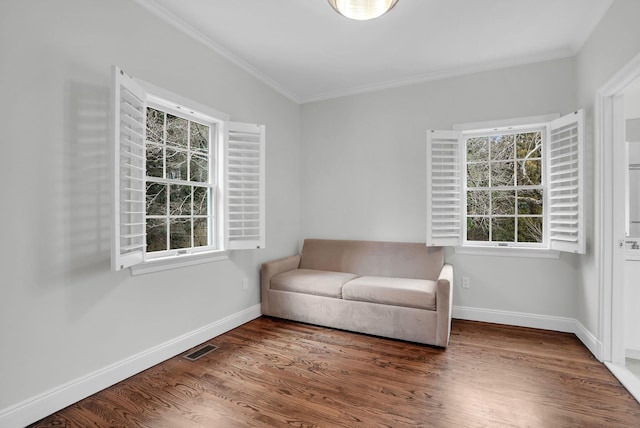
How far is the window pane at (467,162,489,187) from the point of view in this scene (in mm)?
3611

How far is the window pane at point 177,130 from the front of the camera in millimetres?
2805

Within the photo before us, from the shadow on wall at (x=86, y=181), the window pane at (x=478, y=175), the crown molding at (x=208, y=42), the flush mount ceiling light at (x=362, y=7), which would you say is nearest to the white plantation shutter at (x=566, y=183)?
the window pane at (x=478, y=175)

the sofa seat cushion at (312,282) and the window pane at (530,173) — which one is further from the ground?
the window pane at (530,173)

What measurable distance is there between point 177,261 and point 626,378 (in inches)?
A: 135

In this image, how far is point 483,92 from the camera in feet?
11.5

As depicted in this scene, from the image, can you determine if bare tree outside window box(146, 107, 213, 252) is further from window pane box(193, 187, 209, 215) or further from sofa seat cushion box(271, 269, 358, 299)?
sofa seat cushion box(271, 269, 358, 299)

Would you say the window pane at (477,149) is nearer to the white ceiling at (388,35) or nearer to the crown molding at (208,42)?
the white ceiling at (388,35)

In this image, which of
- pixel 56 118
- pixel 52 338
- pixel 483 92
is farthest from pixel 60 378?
pixel 483 92

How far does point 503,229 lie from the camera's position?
11.7 ft

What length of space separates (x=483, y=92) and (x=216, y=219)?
10.2ft

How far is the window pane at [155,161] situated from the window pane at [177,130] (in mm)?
149

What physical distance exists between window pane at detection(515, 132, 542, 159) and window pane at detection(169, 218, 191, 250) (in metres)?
3.44

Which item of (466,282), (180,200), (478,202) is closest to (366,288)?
(466,282)

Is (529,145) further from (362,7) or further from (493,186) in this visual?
(362,7)
